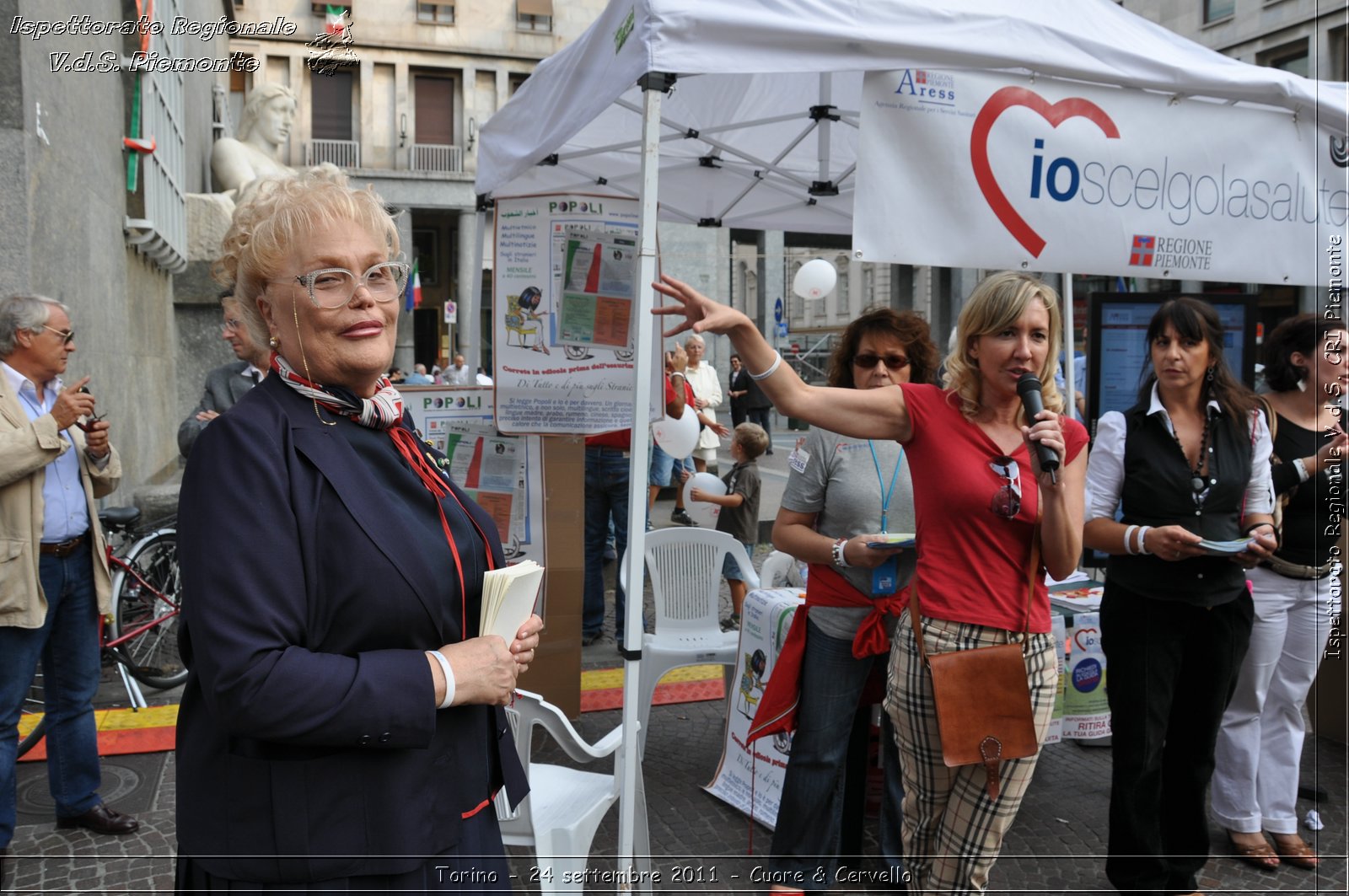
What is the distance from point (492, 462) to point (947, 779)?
2.63 meters

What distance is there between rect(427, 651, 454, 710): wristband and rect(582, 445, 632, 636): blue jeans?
4.89m

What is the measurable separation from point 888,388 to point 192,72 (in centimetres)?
1476

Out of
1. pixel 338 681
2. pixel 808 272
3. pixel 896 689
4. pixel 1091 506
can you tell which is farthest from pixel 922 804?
pixel 808 272

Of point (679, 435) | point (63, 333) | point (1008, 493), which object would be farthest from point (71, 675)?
point (679, 435)

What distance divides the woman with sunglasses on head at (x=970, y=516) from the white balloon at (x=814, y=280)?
36.0 ft

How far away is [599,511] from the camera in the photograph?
21.4 feet

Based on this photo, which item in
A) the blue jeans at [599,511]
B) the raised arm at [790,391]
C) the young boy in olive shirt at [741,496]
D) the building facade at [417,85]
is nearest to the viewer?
the raised arm at [790,391]

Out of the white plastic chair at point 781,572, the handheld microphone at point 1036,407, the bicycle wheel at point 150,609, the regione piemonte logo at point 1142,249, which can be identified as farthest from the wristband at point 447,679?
the bicycle wheel at point 150,609

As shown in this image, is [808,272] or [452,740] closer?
[452,740]

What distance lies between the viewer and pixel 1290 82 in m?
3.78

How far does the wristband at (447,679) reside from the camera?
1469 mm

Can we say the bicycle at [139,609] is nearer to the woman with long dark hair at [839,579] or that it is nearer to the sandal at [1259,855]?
the woman with long dark hair at [839,579]

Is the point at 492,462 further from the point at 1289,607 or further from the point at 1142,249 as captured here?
the point at 1289,607

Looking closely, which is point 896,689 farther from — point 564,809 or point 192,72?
point 192,72
